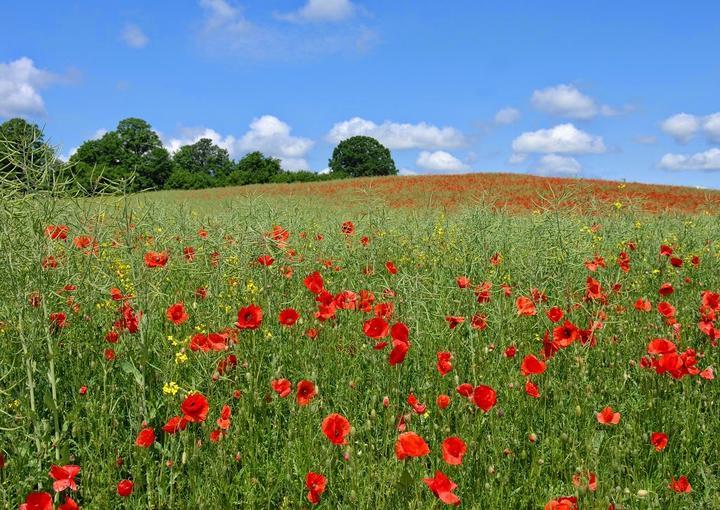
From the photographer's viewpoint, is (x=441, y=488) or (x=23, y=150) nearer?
(x=441, y=488)

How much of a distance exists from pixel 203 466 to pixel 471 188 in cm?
3042

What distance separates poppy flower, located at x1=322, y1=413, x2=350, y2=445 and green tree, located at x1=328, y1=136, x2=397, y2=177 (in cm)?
6925

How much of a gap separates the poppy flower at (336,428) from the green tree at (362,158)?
69.2 m

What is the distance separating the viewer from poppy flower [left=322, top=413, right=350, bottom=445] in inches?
80.9

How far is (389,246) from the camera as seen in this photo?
716 centimetres

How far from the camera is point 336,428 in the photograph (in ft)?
6.89

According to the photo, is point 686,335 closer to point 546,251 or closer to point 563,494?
point 546,251

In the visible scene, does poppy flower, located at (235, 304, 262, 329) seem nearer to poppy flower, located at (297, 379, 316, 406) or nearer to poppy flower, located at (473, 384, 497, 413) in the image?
poppy flower, located at (297, 379, 316, 406)

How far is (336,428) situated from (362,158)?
71.0 metres

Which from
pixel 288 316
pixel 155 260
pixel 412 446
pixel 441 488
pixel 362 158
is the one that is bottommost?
pixel 441 488

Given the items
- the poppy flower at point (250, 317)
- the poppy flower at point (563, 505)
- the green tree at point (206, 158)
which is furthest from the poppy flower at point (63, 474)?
the green tree at point (206, 158)

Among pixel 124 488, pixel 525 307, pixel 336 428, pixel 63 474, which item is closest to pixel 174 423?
pixel 124 488

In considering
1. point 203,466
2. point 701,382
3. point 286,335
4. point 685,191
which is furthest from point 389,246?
point 685,191

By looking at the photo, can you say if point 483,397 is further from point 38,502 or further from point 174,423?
point 38,502
